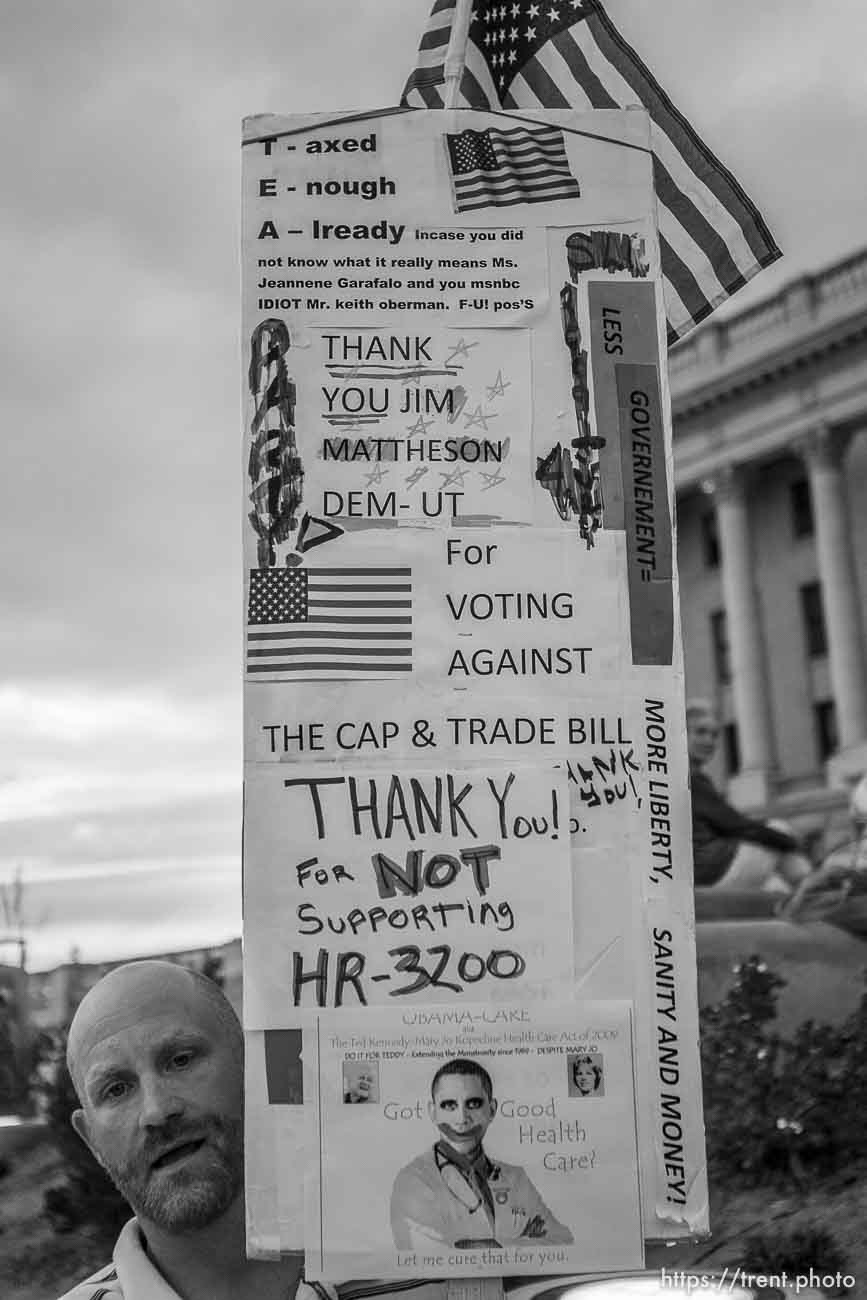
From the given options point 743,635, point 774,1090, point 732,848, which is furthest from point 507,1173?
point 743,635

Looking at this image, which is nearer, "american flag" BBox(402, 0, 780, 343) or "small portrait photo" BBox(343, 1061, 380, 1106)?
"small portrait photo" BBox(343, 1061, 380, 1106)

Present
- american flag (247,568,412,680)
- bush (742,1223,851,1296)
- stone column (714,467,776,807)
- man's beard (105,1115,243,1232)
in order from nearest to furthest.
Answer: american flag (247,568,412,680), man's beard (105,1115,243,1232), bush (742,1223,851,1296), stone column (714,467,776,807)

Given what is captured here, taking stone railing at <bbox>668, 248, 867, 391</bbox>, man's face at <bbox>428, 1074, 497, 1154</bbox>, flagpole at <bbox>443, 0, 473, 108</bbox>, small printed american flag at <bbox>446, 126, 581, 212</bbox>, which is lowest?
man's face at <bbox>428, 1074, 497, 1154</bbox>

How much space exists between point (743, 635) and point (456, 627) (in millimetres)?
40207

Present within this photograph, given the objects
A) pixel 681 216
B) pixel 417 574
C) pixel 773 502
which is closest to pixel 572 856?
pixel 417 574

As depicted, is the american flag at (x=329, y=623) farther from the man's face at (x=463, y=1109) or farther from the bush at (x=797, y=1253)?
the bush at (x=797, y=1253)

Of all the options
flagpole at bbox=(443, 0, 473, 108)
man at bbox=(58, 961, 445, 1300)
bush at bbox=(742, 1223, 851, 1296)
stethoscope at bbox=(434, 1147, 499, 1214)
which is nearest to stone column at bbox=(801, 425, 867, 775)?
bush at bbox=(742, 1223, 851, 1296)

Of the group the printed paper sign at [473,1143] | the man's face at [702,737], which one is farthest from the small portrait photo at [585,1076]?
the man's face at [702,737]

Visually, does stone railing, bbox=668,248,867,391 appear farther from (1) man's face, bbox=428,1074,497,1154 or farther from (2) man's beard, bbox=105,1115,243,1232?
(1) man's face, bbox=428,1074,497,1154

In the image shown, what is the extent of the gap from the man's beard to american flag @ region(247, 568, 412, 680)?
0.93 meters

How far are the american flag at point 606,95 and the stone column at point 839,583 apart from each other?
36.3 m

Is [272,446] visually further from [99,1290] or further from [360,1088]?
[99,1290]

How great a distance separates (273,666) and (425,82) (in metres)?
1.50

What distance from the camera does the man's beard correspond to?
3072 millimetres
